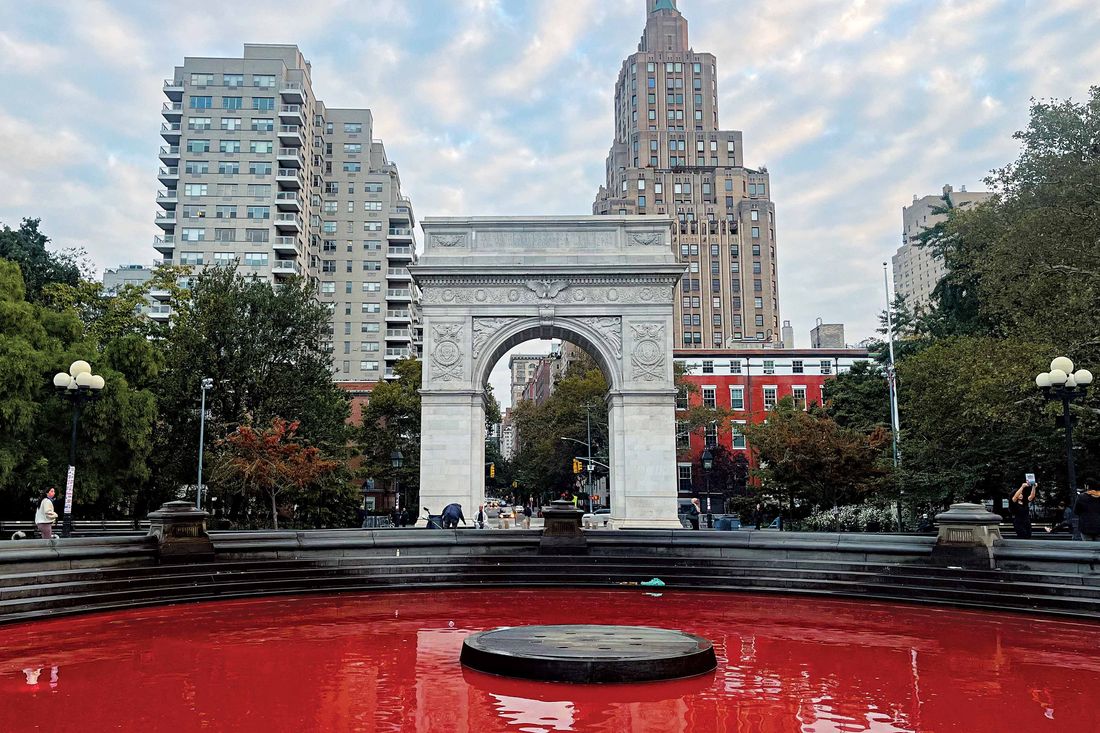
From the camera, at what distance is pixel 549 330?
33406 mm

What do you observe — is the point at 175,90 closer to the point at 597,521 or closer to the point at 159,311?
the point at 159,311

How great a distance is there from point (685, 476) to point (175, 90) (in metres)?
49.8

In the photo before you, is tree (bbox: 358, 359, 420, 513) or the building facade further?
the building facade

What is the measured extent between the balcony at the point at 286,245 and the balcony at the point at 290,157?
5847 mm

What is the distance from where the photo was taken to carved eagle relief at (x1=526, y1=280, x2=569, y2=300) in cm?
3303

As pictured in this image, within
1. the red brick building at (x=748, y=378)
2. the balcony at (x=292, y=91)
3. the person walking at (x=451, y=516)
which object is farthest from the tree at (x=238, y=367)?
the red brick building at (x=748, y=378)

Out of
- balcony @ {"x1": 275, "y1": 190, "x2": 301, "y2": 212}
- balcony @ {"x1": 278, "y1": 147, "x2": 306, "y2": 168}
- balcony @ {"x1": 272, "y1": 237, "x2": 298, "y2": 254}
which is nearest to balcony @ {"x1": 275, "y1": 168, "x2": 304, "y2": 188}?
balcony @ {"x1": 278, "y1": 147, "x2": 306, "y2": 168}

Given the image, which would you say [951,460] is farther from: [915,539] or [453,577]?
[453,577]

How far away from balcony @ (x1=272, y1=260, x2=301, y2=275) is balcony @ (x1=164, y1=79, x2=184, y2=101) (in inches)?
593

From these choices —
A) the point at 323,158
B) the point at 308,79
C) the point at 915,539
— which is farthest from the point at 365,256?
the point at 915,539

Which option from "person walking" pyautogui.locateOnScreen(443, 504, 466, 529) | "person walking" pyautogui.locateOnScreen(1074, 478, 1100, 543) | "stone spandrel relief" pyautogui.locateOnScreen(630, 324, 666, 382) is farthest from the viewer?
"stone spandrel relief" pyautogui.locateOnScreen(630, 324, 666, 382)

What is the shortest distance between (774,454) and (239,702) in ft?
88.5

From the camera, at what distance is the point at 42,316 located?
26953 millimetres

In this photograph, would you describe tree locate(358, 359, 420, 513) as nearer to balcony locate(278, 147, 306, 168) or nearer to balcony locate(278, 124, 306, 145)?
balcony locate(278, 147, 306, 168)
